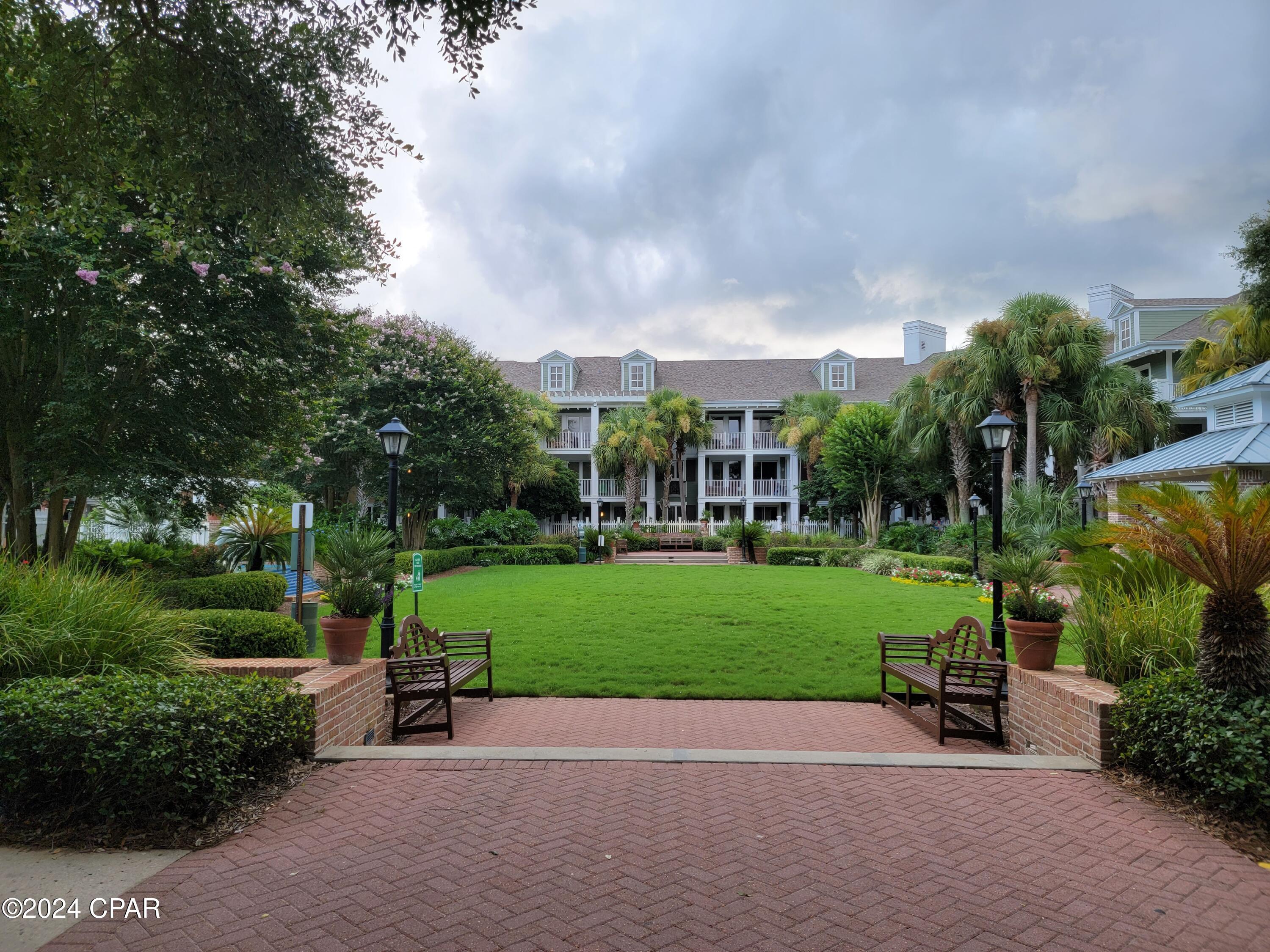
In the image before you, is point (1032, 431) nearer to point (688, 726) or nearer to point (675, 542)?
point (675, 542)

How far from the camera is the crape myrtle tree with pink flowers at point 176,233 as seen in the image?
468cm

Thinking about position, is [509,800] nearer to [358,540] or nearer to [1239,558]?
[358,540]

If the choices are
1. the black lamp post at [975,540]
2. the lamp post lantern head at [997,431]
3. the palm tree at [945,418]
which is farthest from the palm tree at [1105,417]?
the lamp post lantern head at [997,431]

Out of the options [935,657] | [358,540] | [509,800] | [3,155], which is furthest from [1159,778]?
[3,155]

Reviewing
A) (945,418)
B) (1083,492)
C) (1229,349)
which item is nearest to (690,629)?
(1083,492)

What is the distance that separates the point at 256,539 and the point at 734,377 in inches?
1190

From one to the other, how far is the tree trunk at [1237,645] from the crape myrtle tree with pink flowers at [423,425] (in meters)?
20.8

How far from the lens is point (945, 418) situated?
81.4ft

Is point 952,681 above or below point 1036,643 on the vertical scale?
below

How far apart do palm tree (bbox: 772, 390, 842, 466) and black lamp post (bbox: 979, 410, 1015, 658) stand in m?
25.0

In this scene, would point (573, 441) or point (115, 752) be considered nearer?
point (115, 752)

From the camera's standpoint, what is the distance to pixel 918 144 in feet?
29.2

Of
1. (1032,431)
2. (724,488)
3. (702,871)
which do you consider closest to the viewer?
(702,871)

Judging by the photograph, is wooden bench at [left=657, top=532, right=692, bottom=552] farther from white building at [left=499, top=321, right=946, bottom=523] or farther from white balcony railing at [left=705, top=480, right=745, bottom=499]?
white balcony railing at [left=705, top=480, right=745, bottom=499]
